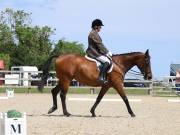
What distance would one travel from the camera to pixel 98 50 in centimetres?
1542

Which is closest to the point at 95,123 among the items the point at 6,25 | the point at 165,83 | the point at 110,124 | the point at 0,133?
the point at 110,124

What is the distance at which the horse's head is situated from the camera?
1591 cm

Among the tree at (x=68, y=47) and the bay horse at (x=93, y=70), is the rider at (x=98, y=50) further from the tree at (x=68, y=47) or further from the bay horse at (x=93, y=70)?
the tree at (x=68, y=47)

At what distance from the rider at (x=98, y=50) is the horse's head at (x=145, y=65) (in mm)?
982

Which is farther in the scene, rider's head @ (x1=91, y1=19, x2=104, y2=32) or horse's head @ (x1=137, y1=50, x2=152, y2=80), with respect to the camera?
horse's head @ (x1=137, y1=50, x2=152, y2=80)

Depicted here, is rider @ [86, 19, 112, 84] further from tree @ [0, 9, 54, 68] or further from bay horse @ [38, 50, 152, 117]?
→ tree @ [0, 9, 54, 68]

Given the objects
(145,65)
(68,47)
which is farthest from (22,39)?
(145,65)

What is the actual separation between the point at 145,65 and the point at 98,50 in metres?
1.52

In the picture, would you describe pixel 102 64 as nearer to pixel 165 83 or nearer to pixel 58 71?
pixel 58 71

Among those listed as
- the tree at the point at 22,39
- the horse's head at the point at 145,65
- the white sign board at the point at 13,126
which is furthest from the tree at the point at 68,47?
the white sign board at the point at 13,126

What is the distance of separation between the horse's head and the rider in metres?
0.98

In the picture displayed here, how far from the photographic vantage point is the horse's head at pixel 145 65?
15.9 metres

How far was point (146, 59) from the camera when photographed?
627 inches

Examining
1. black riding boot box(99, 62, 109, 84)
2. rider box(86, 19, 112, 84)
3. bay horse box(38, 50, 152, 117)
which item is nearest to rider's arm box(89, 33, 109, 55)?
rider box(86, 19, 112, 84)
